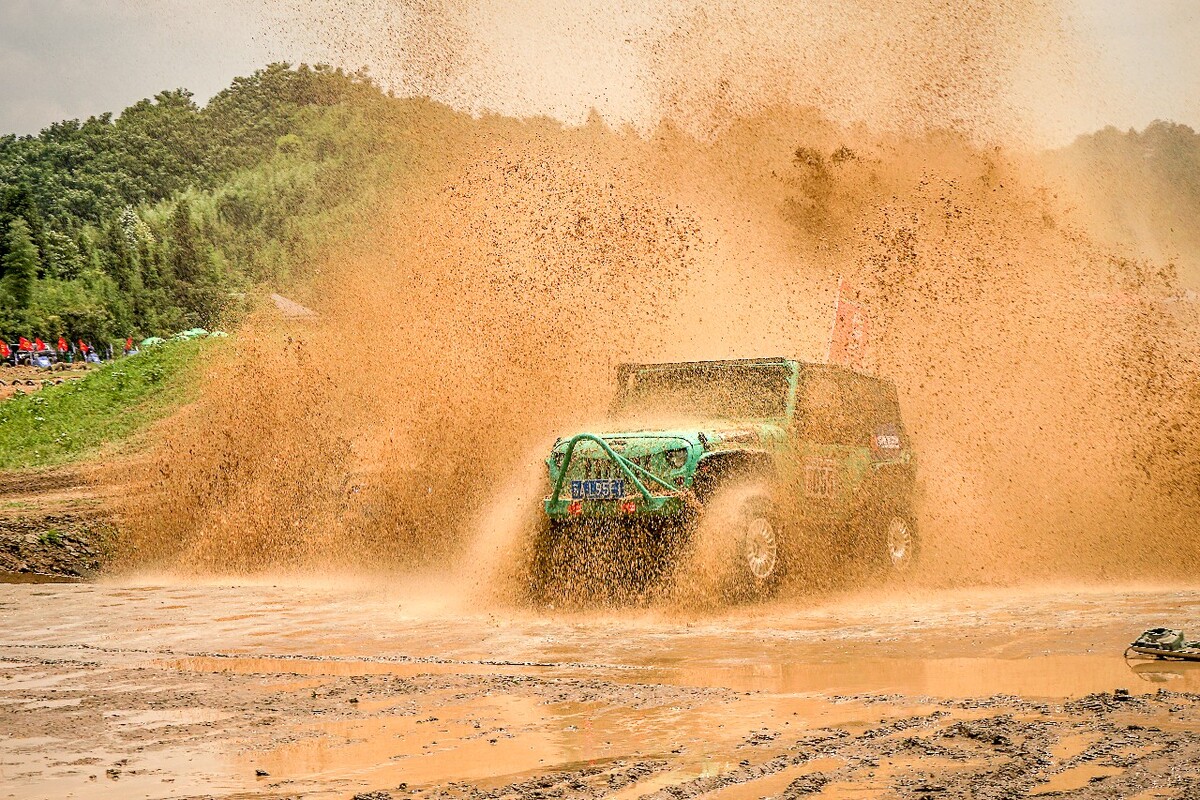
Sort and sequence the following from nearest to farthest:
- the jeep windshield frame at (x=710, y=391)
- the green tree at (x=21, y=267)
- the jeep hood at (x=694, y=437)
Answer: the jeep hood at (x=694, y=437) → the jeep windshield frame at (x=710, y=391) → the green tree at (x=21, y=267)

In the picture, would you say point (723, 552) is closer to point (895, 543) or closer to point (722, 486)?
point (722, 486)

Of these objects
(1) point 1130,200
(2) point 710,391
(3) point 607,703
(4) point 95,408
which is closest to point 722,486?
(2) point 710,391

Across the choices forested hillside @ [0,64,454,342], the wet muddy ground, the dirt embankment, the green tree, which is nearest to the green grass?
the dirt embankment

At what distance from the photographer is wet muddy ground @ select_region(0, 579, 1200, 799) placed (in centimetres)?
473

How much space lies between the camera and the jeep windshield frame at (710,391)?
10633mm

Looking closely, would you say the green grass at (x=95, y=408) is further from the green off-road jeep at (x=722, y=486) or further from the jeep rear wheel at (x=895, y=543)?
the jeep rear wheel at (x=895, y=543)

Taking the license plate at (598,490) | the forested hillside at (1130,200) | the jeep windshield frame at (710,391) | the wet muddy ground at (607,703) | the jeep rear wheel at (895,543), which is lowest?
the wet muddy ground at (607,703)

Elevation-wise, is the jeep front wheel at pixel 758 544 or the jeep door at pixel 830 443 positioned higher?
the jeep door at pixel 830 443

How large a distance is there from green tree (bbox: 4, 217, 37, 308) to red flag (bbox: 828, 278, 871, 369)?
44.1m

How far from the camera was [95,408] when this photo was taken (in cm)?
2164

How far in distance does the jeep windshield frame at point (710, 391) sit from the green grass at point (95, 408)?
454 inches

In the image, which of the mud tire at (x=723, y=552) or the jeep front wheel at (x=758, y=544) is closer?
the mud tire at (x=723, y=552)

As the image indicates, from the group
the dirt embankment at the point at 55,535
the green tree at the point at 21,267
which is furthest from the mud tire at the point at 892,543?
the green tree at the point at 21,267

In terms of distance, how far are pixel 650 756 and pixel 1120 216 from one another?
25712 millimetres
